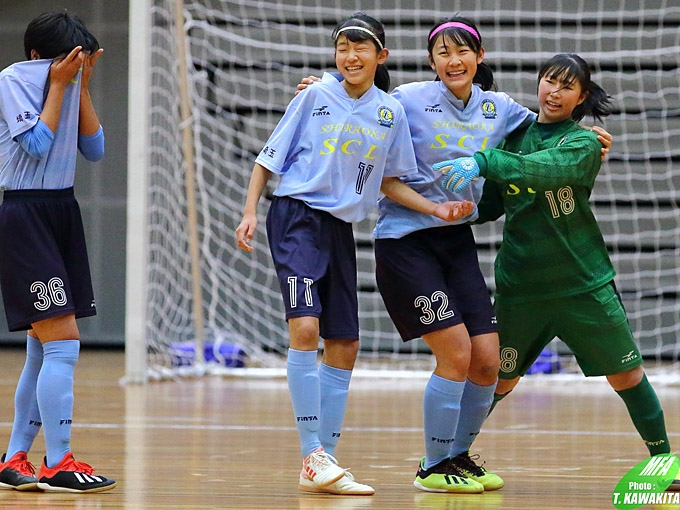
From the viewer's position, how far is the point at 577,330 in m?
3.24

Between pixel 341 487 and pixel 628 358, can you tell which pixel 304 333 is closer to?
pixel 341 487

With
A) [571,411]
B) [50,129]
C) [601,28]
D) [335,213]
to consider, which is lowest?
[571,411]

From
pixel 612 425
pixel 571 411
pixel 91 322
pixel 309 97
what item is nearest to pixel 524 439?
pixel 612 425

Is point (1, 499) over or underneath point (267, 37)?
underneath

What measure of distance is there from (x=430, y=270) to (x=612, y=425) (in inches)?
81.8

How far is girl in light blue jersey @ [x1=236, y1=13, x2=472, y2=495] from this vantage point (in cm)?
311

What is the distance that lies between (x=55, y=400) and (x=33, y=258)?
0.41 m

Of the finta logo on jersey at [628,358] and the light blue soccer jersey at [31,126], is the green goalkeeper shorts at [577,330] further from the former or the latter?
the light blue soccer jersey at [31,126]

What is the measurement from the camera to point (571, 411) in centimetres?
547

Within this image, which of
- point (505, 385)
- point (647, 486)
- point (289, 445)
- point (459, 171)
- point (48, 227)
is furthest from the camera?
point (289, 445)

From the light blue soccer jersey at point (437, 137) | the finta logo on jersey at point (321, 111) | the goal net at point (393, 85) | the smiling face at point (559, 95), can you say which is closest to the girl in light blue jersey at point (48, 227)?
the finta logo on jersey at point (321, 111)

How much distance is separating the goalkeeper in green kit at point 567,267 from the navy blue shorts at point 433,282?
0.11 meters

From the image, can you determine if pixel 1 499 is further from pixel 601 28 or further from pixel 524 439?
pixel 601 28

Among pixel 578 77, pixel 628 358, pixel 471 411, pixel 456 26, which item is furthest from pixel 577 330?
pixel 456 26
